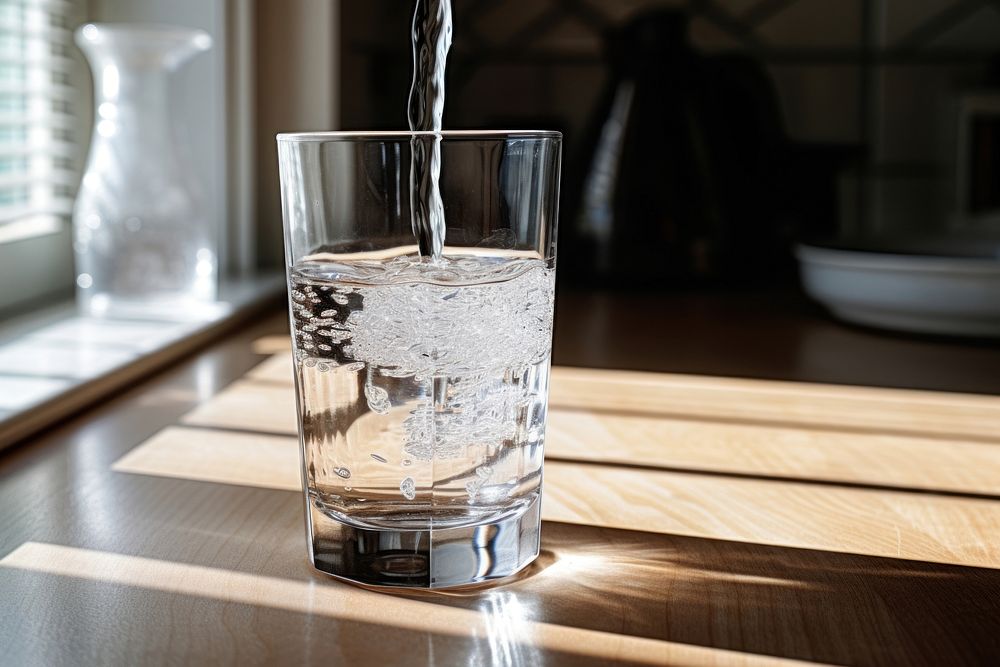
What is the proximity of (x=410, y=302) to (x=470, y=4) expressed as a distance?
3.81ft

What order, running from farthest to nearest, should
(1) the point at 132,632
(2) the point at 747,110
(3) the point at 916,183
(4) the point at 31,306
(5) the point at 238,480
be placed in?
(3) the point at 916,183
(2) the point at 747,110
(4) the point at 31,306
(5) the point at 238,480
(1) the point at 132,632

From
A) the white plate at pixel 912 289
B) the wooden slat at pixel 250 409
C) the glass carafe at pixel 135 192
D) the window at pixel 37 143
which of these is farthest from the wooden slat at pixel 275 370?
the white plate at pixel 912 289

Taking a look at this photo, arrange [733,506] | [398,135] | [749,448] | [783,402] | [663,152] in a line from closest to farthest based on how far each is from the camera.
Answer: [398,135], [733,506], [749,448], [783,402], [663,152]

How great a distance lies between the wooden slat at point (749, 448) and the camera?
1.84ft

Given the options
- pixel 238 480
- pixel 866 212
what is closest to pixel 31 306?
pixel 238 480

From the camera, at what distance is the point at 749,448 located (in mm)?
605

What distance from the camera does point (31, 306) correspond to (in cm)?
97

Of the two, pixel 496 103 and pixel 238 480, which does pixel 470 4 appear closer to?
pixel 496 103

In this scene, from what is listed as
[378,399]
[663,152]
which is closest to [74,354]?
[378,399]

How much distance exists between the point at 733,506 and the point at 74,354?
1.58ft

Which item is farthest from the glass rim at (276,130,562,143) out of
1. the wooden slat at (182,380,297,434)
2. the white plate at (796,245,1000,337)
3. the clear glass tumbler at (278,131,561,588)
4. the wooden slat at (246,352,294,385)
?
the white plate at (796,245,1000,337)

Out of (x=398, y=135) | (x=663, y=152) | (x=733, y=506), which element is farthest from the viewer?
(x=663, y=152)

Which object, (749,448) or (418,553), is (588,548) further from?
(749,448)

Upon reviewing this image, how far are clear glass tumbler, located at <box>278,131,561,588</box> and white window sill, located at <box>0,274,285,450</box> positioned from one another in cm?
27
